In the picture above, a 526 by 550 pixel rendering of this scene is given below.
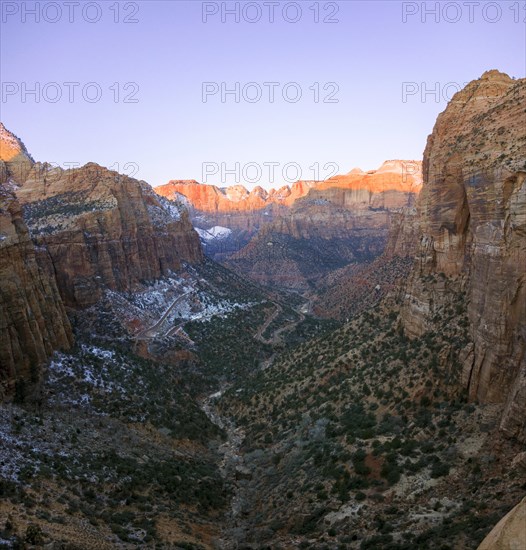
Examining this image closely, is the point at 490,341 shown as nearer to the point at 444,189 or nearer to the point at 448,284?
the point at 448,284

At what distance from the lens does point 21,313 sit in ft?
102

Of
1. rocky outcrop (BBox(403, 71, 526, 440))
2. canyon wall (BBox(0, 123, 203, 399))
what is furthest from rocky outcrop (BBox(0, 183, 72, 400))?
rocky outcrop (BBox(403, 71, 526, 440))

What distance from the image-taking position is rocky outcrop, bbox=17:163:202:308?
51469mm

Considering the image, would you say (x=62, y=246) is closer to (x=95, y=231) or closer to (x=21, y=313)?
(x=95, y=231)

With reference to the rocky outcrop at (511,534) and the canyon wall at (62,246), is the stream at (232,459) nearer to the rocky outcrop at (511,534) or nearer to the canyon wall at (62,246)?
the canyon wall at (62,246)

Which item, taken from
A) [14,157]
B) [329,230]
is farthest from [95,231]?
[329,230]

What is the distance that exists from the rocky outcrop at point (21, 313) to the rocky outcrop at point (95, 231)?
14.0 metres

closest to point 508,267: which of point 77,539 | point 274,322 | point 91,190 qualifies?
point 77,539

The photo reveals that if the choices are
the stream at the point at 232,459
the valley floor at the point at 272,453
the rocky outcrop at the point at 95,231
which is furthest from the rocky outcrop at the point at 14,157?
the stream at the point at 232,459

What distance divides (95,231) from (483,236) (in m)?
46.2

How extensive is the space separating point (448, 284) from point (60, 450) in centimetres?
2486

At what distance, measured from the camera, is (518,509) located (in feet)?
31.1

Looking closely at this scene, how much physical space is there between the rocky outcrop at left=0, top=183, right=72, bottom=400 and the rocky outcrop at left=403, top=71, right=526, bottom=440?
25.9m

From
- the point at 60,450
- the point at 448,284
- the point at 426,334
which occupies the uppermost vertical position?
the point at 448,284
